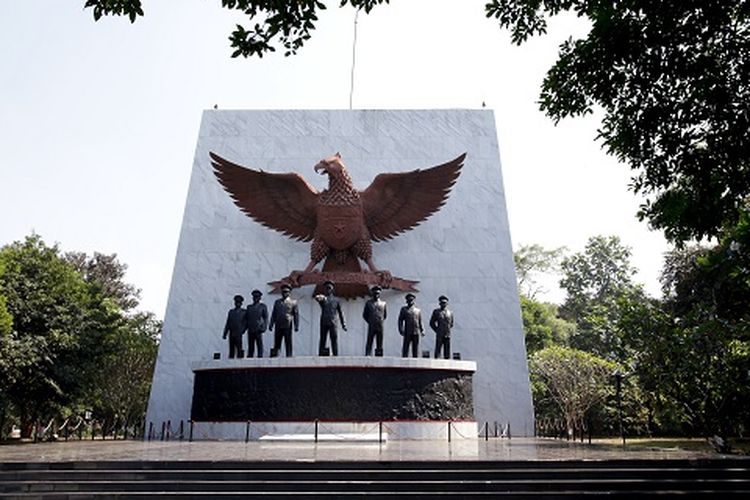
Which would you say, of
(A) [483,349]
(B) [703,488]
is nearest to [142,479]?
(B) [703,488]

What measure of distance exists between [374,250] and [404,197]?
6.21ft

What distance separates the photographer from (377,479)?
23.3 feet

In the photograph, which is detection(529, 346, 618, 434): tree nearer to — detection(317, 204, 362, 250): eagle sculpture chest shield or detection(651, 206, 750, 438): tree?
detection(651, 206, 750, 438): tree

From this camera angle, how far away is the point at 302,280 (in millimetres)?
17047

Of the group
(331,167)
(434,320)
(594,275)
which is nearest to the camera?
(434,320)

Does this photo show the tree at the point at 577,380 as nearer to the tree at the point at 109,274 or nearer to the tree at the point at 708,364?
the tree at the point at 708,364

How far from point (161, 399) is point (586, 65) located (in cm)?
1435

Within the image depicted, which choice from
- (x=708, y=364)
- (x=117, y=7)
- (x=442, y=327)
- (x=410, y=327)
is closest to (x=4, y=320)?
(x=410, y=327)

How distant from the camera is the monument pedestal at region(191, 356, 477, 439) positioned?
13141 millimetres

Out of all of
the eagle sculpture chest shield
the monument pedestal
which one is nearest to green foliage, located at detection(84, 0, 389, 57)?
the monument pedestal

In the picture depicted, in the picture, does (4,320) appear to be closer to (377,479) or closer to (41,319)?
(41,319)

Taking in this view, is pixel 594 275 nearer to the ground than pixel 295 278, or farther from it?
farther from it

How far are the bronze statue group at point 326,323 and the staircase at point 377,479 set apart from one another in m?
6.80

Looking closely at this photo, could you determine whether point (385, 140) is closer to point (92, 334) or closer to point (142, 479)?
point (92, 334)
